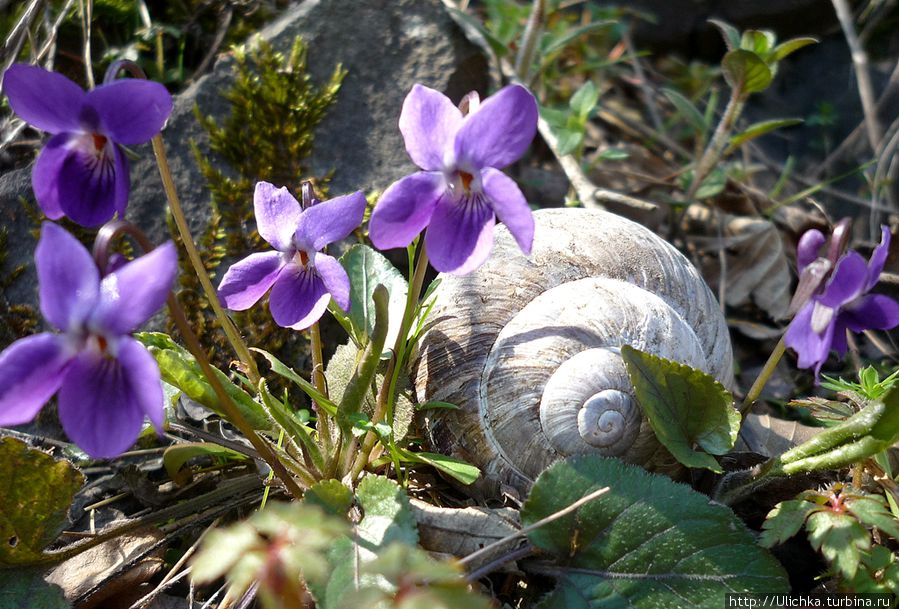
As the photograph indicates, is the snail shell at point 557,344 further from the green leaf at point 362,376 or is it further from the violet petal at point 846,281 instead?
the violet petal at point 846,281

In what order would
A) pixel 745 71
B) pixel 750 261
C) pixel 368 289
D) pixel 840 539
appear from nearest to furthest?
pixel 840 539 < pixel 368 289 < pixel 745 71 < pixel 750 261

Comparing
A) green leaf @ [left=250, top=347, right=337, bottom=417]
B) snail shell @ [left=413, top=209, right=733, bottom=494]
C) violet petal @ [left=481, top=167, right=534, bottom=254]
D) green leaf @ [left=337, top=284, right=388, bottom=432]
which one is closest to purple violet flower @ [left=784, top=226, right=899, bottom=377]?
snail shell @ [left=413, top=209, right=733, bottom=494]

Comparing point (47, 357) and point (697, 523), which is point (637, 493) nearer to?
point (697, 523)

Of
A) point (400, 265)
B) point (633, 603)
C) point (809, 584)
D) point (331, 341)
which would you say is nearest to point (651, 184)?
point (400, 265)

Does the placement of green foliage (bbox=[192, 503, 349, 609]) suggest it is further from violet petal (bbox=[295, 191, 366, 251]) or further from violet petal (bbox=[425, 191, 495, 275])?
violet petal (bbox=[295, 191, 366, 251])

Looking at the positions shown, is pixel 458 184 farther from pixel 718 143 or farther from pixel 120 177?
pixel 718 143

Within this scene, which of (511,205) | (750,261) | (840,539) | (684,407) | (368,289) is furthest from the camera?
(750,261)

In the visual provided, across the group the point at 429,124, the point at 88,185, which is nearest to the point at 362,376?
the point at 429,124

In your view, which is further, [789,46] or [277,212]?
[789,46]
